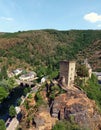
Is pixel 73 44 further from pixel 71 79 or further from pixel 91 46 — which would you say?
pixel 71 79

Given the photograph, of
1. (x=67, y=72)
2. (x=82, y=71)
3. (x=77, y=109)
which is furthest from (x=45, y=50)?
(x=77, y=109)

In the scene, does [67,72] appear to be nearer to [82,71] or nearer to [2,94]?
[82,71]

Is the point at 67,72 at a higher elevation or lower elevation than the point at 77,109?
higher

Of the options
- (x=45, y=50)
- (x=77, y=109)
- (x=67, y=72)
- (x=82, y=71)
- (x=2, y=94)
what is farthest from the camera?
(x=45, y=50)

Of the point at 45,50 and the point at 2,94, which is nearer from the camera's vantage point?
the point at 2,94

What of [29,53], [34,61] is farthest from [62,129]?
[29,53]

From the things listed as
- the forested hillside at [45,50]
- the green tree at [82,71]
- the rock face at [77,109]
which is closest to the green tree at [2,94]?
the green tree at [82,71]

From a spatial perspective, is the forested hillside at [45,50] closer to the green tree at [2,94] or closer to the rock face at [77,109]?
the green tree at [2,94]
